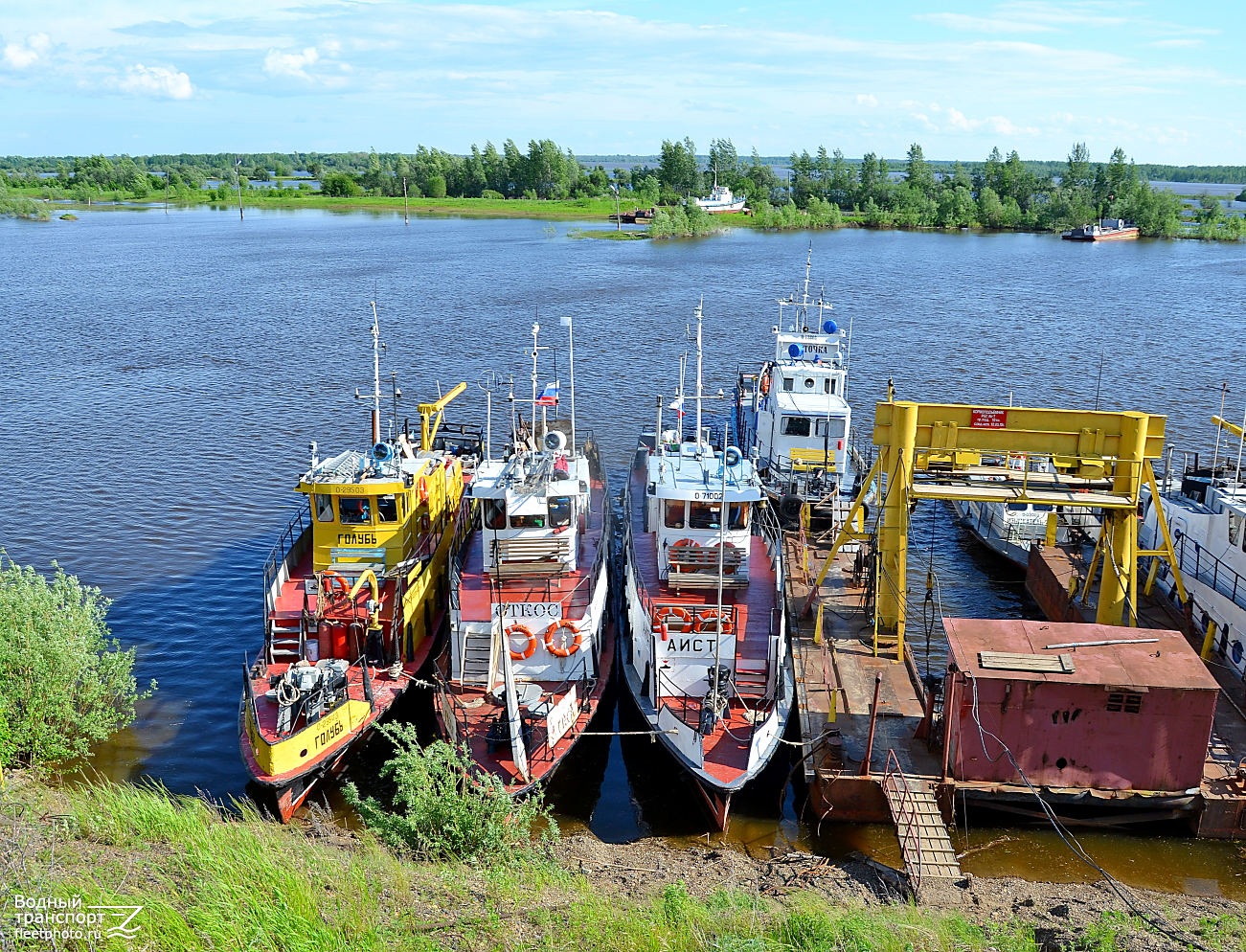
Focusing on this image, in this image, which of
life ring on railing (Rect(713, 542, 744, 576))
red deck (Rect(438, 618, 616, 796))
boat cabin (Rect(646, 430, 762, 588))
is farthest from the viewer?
life ring on railing (Rect(713, 542, 744, 576))

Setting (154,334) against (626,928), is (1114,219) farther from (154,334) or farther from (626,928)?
(626,928)

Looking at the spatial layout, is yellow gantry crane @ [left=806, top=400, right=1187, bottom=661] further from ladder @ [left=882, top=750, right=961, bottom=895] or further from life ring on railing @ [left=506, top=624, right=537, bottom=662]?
life ring on railing @ [left=506, top=624, right=537, bottom=662]

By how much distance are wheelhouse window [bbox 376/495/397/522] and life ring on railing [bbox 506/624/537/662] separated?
172 inches

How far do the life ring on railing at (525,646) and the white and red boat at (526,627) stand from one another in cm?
2

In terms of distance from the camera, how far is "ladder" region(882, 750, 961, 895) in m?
16.9

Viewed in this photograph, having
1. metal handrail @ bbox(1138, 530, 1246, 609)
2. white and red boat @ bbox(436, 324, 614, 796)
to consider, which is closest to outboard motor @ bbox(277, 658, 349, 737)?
white and red boat @ bbox(436, 324, 614, 796)

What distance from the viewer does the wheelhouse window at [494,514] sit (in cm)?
2423

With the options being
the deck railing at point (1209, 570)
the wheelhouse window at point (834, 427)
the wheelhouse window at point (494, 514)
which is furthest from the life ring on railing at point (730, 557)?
the wheelhouse window at point (834, 427)

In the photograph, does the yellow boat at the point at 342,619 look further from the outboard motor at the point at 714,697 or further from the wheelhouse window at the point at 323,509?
the outboard motor at the point at 714,697

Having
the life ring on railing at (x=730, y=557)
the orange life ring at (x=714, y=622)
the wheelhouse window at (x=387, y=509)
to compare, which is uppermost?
the wheelhouse window at (x=387, y=509)

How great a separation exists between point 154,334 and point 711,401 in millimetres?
37507

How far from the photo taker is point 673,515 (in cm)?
2434

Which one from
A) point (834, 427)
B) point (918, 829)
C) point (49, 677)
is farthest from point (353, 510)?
point (834, 427)

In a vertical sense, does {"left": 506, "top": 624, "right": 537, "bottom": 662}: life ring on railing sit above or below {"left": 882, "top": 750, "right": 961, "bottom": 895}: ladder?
above
